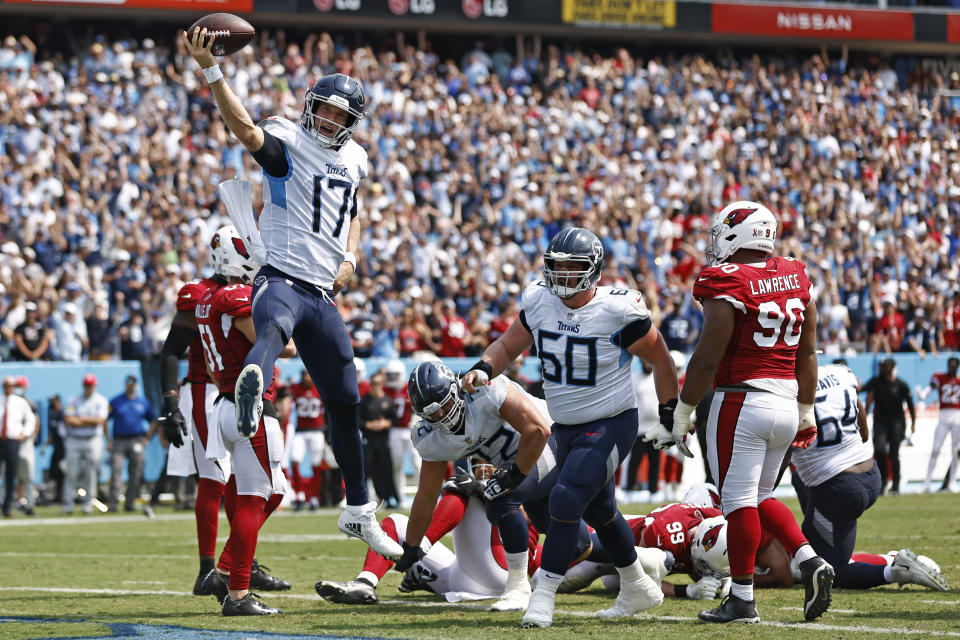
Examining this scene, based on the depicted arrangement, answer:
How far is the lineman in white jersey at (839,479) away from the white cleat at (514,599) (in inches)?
71.4

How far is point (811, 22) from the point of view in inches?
1135

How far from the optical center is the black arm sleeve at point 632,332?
6109 mm

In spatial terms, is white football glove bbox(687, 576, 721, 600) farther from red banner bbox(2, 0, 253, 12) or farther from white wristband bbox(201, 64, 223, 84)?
red banner bbox(2, 0, 253, 12)

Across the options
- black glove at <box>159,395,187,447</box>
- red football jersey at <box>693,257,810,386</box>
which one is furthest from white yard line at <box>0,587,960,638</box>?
red football jersey at <box>693,257,810,386</box>

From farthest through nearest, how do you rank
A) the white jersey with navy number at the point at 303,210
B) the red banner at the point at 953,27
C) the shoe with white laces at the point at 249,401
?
the red banner at the point at 953,27 → the white jersey with navy number at the point at 303,210 → the shoe with white laces at the point at 249,401

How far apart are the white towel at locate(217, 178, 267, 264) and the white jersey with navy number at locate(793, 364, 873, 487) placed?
324cm

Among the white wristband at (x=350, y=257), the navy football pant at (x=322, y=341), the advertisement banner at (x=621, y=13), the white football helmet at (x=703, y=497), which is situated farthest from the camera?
the advertisement banner at (x=621, y=13)

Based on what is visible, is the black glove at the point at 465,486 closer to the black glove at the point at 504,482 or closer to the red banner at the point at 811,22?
the black glove at the point at 504,482

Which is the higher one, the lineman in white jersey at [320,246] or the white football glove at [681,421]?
the lineman in white jersey at [320,246]

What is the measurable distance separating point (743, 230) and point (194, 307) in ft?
10.5

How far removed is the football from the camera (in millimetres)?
5602

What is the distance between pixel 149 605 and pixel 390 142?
1548cm

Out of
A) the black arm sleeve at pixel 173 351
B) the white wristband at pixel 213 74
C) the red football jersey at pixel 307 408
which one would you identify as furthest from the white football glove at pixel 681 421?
the red football jersey at pixel 307 408

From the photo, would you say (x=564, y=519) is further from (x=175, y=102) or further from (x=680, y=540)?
(x=175, y=102)
